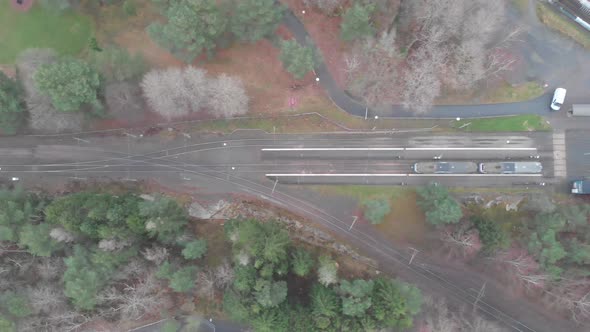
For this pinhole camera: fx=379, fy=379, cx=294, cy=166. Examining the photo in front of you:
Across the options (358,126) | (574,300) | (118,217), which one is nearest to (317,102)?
(358,126)

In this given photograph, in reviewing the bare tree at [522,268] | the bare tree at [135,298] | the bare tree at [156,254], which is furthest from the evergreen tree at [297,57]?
the bare tree at [522,268]

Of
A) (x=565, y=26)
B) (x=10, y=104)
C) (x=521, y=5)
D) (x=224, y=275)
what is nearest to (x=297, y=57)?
(x=224, y=275)

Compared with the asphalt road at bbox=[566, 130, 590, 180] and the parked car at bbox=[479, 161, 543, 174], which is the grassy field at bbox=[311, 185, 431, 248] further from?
the asphalt road at bbox=[566, 130, 590, 180]

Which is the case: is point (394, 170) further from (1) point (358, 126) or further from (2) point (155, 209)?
(2) point (155, 209)

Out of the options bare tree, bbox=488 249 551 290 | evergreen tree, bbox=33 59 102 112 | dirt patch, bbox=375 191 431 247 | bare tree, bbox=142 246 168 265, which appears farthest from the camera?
dirt patch, bbox=375 191 431 247

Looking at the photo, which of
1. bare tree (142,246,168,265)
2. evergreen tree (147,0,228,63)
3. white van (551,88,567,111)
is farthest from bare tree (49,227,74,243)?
white van (551,88,567,111)

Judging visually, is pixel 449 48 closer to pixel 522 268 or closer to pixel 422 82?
pixel 422 82
